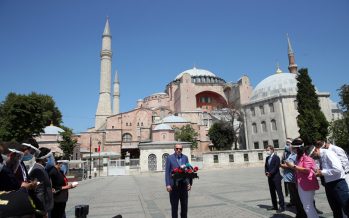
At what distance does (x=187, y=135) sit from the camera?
4359 centimetres

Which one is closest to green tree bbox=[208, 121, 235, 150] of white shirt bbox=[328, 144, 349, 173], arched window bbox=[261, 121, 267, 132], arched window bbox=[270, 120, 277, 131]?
arched window bbox=[261, 121, 267, 132]

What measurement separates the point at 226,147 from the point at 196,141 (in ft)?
20.7

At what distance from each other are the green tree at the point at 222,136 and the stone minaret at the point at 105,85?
22.2 meters

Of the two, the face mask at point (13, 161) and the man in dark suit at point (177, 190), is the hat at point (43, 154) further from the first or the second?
the man in dark suit at point (177, 190)

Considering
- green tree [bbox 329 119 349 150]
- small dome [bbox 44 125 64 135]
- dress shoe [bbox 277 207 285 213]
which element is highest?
small dome [bbox 44 125 64 135]

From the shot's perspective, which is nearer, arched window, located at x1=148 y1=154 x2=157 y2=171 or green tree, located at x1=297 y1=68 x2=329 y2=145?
green tree, located at x1=297 y1=68 x2=329 y2=145

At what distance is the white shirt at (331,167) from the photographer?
4160mm

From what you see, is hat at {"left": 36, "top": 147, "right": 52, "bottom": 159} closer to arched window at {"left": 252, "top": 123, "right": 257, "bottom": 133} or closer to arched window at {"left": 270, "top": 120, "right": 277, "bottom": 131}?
arched window at {"left": 270, "top": 120, "right": 277, "bottom": 131}

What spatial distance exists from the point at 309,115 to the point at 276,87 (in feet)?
36.1

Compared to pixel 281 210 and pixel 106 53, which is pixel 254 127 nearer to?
pixel 106 53

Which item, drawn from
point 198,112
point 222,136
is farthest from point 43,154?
point 198,112

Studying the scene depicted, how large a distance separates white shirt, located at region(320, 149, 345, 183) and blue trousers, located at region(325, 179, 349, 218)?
83mm

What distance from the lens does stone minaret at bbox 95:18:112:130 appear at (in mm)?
51200

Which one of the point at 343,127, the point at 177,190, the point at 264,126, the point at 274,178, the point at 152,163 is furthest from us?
the point at 264,126
